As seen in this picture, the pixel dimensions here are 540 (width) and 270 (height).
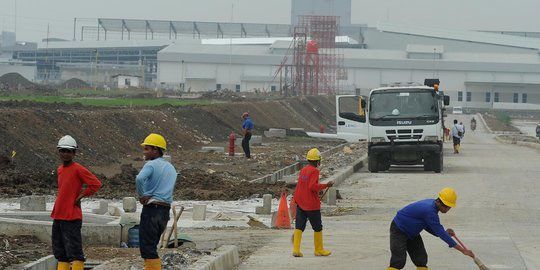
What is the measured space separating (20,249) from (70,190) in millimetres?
3349

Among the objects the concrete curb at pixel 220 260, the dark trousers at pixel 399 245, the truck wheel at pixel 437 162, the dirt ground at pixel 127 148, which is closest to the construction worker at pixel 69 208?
the concrete curb at pixel 220 260

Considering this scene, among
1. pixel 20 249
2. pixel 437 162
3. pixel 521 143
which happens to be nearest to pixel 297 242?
pixel 20 249

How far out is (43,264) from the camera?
13.1 metres

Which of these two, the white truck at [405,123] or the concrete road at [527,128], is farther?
the concrete road at [527,128]

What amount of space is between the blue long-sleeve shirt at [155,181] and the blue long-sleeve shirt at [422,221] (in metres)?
2.49

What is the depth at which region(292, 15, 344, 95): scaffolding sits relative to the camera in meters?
114

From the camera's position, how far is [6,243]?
1498cm

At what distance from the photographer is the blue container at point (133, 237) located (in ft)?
51.9

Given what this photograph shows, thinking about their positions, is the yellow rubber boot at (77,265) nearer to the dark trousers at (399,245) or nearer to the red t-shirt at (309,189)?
the dark trousers at (399,245)

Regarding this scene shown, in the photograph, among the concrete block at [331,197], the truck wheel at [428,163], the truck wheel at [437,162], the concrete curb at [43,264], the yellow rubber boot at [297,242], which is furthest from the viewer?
the truck wheel at [428,163]

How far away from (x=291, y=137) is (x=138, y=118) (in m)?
14.6

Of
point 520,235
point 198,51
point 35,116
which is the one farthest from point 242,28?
point 520,235

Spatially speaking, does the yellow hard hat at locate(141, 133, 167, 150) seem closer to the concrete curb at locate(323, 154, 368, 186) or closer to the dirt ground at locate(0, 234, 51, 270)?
the dirt ground at locate(0, 234, 51, 270)

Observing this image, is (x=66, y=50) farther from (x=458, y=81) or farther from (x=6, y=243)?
(x=6, y=243)
